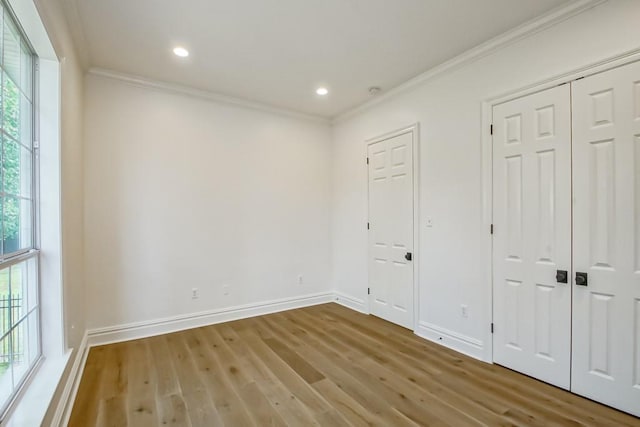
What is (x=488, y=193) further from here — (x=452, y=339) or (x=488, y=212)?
(x=452, y=339)

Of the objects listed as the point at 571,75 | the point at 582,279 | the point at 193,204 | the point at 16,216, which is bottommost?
the point at 582,279

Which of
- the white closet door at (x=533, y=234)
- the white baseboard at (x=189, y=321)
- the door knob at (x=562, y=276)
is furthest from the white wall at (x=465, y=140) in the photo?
the white baseboard at (x=189, y=321)

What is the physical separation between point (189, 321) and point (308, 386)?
1937 millimetres

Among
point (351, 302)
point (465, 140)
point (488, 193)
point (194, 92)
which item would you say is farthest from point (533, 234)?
point (194, 92)

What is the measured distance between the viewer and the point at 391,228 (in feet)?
12.8

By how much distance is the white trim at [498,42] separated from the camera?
7.47 feet

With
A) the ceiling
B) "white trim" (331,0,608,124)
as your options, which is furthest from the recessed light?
"white trim" (331,0,608,124)

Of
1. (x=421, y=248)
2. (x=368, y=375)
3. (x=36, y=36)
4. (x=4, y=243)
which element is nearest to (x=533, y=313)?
(x=421, y=248)

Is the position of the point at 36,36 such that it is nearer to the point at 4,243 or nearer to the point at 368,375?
the point at 4,243

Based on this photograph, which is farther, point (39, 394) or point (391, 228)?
point (391, 228)

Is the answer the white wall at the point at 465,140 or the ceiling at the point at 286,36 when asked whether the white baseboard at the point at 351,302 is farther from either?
the ceiling at the point at 286,36

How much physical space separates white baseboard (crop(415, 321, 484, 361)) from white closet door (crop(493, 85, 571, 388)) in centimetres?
16

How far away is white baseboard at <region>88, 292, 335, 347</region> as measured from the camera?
327cm

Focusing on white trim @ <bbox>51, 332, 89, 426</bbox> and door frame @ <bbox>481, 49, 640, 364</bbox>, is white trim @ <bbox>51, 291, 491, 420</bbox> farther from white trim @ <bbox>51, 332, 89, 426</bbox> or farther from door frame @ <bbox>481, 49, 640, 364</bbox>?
door frame @ <bbox>481, 49, 640, 364</bbox>
